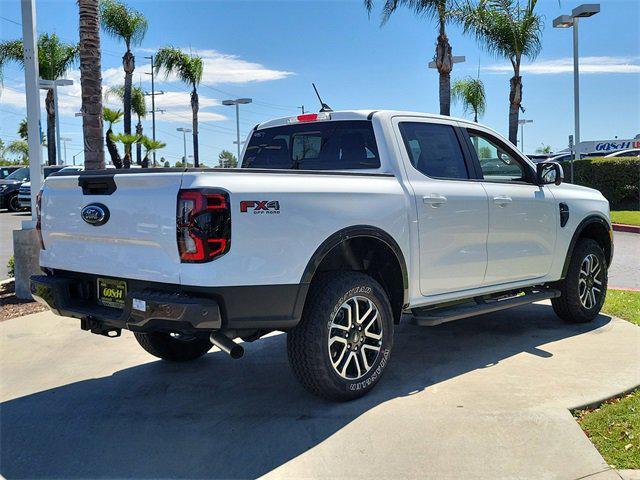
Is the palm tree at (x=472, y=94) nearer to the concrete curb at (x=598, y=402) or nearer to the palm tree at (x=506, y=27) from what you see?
the palm tree at (x=506, y=27)

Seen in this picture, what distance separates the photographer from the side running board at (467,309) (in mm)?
4625

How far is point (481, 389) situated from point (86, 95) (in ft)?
20.9

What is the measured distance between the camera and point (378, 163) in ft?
15.3

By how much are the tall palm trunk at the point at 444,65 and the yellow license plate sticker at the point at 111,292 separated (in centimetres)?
1672

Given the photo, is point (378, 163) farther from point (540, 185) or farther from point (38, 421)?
point (38, 421)

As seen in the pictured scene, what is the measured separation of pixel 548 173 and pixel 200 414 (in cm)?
381

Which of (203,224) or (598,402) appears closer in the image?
(203,224)

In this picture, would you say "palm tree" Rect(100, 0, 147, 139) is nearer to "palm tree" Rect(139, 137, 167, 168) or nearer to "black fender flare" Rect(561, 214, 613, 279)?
"palm tree" Rect(139, 137, 167, 168)

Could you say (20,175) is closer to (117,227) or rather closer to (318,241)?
(117,227)

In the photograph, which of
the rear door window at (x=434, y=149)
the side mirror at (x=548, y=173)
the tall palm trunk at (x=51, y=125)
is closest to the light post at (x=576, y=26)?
the side mirror at (x=548, y=173)

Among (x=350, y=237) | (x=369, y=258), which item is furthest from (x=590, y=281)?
(x=350, y=237)

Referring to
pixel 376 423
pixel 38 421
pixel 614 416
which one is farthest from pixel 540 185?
pixel 38 421

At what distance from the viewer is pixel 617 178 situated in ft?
65.8

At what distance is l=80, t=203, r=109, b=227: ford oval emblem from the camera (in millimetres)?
3771
